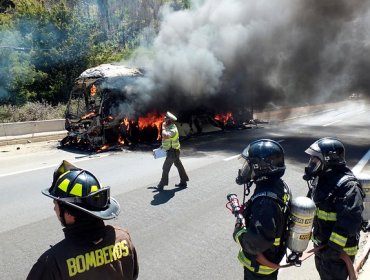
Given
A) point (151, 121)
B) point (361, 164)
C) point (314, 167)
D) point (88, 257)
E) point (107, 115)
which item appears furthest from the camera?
point (151, 121)

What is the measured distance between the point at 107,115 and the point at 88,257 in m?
10.9

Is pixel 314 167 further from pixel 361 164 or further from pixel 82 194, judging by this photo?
pixel 361 164

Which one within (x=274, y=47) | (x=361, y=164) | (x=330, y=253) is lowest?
(x=361, y=164)

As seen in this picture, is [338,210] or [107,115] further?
[107,115]

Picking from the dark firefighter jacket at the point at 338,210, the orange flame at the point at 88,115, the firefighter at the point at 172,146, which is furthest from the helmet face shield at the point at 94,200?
the orange flame at the point at 88,115

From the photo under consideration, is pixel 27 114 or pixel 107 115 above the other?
pixel 107 115

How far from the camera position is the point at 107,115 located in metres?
12.5

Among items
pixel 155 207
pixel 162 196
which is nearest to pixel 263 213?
pixel 155 207

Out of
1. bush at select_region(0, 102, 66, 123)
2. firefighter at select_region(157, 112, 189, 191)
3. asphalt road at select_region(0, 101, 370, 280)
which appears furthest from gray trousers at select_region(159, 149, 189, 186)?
bush at select_region(0, 102, 66, 123)

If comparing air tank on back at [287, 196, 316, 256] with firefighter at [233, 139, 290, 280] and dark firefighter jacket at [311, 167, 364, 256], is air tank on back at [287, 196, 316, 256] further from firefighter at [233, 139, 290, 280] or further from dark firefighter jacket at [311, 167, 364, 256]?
dark firefighter jacket at [311, 167, 364, 256]

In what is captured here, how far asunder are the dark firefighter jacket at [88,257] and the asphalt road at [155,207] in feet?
7.07

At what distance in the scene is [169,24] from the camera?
20.1 metres

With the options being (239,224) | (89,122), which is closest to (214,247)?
(239,224)

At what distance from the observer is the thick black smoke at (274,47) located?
17.8 m
